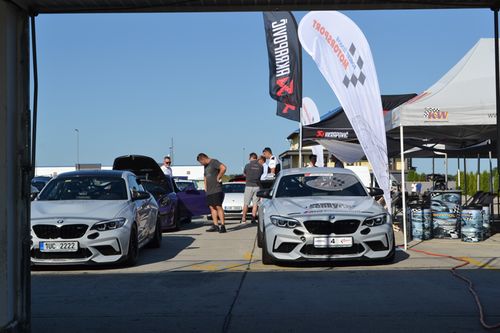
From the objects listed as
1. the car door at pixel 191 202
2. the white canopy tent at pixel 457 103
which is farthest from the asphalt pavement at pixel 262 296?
the car door at pixel 191 202

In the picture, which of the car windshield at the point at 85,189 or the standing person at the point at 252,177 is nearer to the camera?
the car windshield at the point at 85,189

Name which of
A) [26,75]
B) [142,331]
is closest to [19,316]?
[142,331]

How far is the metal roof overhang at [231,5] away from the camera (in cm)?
482


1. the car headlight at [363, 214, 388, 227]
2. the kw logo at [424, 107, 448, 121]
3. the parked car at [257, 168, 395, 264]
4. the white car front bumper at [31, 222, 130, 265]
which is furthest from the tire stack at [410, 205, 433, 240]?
the white car front bumper at [31, 222, 130, 265]

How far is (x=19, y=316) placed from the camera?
15.4 ft

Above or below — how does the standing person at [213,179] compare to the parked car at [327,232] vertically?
above

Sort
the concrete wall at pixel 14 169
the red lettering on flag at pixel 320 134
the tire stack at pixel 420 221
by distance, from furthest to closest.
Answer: the red lettering on flag at pixel 320 134
the tire stack at pixel 420 221
the concrete wall at pixel 14 169

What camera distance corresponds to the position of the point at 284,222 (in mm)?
8781

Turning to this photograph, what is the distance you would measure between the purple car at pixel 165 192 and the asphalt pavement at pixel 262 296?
4.02m

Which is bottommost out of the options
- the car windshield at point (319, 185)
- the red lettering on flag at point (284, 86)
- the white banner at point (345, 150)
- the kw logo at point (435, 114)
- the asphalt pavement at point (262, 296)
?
the asphalt pavement at point (262, 296)

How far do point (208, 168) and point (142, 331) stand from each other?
836cm

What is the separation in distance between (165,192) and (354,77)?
16.8ft

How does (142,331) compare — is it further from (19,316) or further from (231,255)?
(231,255)

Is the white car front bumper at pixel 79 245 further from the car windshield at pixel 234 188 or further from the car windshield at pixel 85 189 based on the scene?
the car windshield at pixel 234 188
